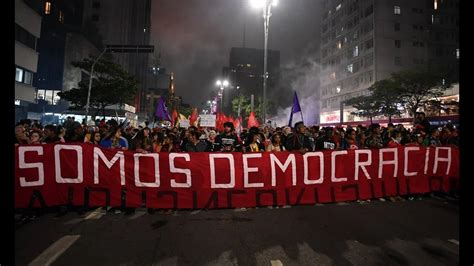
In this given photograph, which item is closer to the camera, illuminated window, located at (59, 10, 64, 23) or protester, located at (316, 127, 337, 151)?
protester, located at (316, 127, 337, 151)

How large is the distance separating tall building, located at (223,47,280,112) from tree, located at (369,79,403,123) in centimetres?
11898

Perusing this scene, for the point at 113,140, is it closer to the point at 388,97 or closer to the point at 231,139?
the point at 231,139

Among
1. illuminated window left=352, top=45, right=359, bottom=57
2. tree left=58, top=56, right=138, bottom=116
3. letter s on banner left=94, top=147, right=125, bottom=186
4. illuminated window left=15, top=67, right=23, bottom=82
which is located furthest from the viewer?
illuminated window left=352, top=45, right=359, bottom=57

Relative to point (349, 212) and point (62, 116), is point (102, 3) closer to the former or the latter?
point (62, 116)

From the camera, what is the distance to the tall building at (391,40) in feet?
192

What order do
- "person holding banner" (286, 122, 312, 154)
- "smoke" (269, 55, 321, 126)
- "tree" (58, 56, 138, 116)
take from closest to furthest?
"person holding banner" (286, 122, 312, 154) → "tree" (58, 56, 138, 116) → "smoke" (269, 55, 321, 126)

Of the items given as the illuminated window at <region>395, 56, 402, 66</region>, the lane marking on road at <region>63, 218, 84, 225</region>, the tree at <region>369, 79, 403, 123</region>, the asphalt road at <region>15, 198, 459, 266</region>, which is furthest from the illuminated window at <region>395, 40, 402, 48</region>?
the lane marking on road at <region>63, 218, 84, 225</region>

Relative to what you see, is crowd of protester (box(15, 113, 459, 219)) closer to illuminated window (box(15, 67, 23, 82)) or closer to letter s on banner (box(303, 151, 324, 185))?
letter s on banner (box(303, 151, 324, 185))

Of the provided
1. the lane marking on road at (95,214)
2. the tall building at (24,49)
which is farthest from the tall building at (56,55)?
the lane marking on road at (95,214)

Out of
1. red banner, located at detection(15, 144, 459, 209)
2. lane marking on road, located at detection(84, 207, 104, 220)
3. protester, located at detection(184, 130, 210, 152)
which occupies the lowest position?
lane marking on road, located at detection(84, 207, 104, 220)

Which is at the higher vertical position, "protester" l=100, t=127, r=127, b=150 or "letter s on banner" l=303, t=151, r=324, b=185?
"protester" l=100, t=127, r=127, b=150

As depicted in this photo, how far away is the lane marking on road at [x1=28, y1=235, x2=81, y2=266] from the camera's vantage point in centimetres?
411

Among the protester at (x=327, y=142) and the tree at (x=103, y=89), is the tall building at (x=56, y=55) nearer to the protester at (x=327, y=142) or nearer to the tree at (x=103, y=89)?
the tree at (x=103, y=89)

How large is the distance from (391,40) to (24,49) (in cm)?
6007
